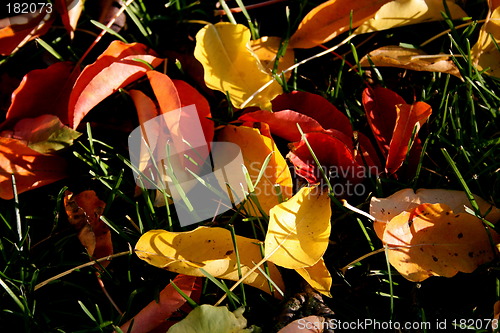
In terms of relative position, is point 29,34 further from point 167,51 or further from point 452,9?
point 452,9

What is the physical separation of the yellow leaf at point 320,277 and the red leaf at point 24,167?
513 millimetres

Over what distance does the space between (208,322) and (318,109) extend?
445 mm

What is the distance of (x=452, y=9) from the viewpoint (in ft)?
3.59

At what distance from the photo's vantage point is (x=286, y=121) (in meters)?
0.99

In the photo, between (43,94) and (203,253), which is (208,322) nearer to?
(203,253)

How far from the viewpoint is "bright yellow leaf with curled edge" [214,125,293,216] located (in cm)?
95

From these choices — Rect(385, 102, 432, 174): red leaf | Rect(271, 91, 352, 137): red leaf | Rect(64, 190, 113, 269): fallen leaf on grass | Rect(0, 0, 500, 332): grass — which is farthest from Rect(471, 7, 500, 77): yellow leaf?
Rect(64, 190, 113, 269): fallen leaf on grass

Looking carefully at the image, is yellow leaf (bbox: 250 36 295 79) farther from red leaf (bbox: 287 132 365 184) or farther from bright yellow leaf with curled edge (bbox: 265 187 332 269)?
bright yellow leaf with curled edge (bbox: 265 187 332 269)

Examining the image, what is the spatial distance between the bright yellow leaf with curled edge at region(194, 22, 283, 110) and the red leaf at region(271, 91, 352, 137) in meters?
0.04

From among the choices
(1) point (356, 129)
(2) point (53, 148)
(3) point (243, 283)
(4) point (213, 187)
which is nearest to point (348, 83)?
(1) point (356, 129)

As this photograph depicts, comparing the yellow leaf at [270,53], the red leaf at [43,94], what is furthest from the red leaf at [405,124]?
the red leaf at [43,94]

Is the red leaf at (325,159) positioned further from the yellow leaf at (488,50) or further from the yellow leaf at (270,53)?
the yellow leaf at (488,50)

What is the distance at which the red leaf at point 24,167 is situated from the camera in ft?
3.30

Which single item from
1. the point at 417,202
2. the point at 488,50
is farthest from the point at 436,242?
the point at 488,50
